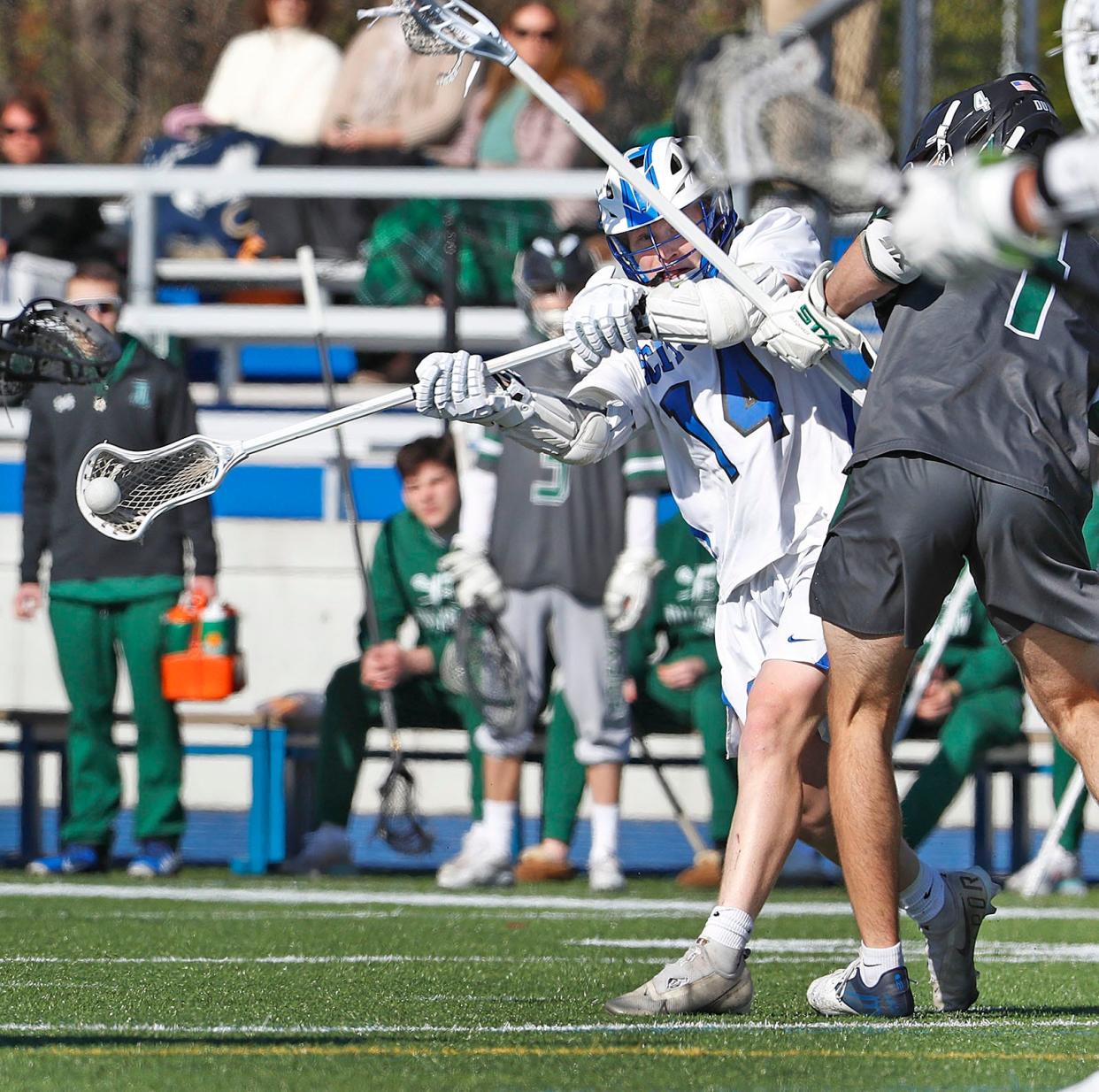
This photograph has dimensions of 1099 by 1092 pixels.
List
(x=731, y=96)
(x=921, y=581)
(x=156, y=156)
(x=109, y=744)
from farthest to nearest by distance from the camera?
1. (x=156, y=156)
2. (x=109, y=744)
3. (x=731, y=96)
4. (x=921, y=581)

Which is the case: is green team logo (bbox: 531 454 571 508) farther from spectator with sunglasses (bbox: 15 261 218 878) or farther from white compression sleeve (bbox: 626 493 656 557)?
spectator with sunglasses (bbox: 15 261 218 878)

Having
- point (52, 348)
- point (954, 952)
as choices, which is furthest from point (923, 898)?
point (52, 348)

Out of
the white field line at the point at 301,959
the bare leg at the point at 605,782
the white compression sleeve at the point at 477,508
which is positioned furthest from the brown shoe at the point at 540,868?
the white field line at the point at 301,959

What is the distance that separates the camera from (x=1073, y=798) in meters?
9.39

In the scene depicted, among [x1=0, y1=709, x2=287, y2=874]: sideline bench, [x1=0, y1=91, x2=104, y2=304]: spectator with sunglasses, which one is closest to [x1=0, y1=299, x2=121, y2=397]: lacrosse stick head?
[x1=0, y1=709, x2=287, y2=874]: sideline bench

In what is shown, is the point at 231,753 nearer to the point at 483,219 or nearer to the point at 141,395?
the point at 141,395

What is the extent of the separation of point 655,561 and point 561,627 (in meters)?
0.50

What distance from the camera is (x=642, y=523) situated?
9.22 m

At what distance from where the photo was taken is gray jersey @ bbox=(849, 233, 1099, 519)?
4.79 metres

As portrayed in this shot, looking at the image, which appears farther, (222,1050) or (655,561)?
(655,561)

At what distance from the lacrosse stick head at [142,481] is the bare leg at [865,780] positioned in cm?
152

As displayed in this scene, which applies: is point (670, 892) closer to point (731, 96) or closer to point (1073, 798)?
point (1073, 798)

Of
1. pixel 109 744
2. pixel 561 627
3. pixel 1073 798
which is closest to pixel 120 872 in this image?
pixel 109 744

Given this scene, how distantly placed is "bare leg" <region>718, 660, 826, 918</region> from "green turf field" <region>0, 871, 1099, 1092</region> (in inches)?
11.7
